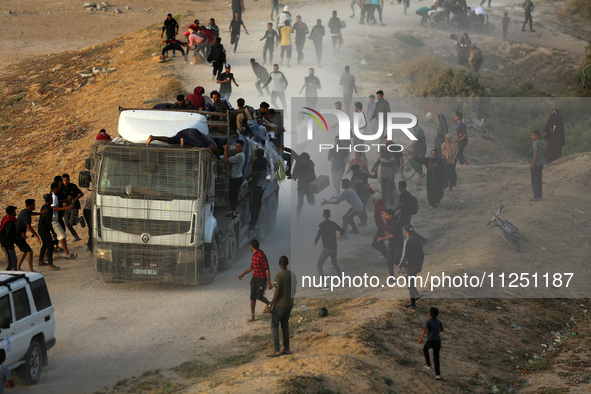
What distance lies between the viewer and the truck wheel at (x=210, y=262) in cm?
1423

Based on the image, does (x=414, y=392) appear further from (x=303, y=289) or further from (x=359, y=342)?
(x=303, y=289)

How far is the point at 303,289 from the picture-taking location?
50.5 feet

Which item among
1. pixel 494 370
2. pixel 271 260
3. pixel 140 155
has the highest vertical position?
pixel 140 155

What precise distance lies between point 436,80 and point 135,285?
21.6 m

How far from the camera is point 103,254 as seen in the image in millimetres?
14062

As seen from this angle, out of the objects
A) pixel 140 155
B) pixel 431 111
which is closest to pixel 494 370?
pixel 140 155

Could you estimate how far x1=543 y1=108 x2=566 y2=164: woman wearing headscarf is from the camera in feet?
A: 71.7

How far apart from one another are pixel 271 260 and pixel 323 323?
13.1 ft

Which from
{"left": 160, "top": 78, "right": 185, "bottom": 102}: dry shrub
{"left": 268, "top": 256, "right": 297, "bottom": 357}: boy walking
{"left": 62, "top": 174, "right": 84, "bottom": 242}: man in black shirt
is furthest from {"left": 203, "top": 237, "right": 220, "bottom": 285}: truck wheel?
{"left": 160, "top": 78, "right": 185, "bottom": 102}: dry shrub

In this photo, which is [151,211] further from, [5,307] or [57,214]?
[5,307]

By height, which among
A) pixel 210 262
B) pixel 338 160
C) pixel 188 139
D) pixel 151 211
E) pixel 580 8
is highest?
pixel 580 8

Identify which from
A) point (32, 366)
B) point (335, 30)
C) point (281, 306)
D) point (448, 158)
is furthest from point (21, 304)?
point (335, 30)

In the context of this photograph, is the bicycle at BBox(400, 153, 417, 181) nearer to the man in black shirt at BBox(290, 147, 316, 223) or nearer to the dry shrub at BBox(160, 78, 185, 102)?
the man in black shirt at BBox(290, 147, 316, 223)

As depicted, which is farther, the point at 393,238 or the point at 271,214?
the point at 271,214
